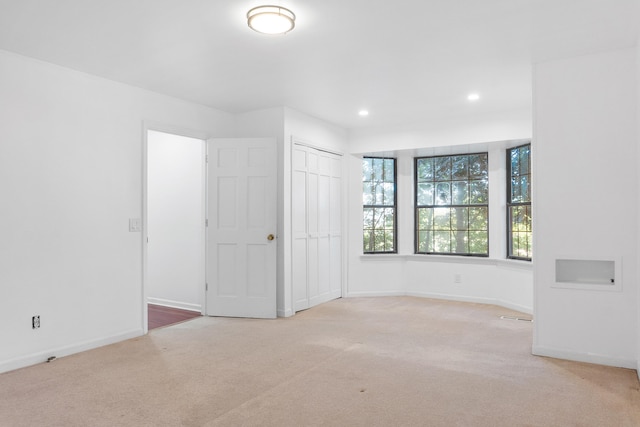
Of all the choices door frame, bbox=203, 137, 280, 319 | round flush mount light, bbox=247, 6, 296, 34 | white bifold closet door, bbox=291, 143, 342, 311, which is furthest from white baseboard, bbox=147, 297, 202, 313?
round flush mount light, bbox=247, 6, 296, 34

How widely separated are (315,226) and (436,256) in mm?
1929

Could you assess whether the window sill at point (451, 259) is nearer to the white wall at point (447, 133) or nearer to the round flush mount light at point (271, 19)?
the white wall at point (447, 133)

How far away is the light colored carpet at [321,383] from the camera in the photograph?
2.62 meters

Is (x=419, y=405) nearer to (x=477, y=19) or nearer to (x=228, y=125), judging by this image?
(x=477, y=19)

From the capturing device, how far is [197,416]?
8.59 feet

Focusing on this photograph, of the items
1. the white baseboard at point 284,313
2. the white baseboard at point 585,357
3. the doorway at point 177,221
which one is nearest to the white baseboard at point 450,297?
the white baseboard at point 284,313

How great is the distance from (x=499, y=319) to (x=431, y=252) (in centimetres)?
174

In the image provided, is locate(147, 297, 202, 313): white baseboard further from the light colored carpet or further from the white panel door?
the light colored carpet

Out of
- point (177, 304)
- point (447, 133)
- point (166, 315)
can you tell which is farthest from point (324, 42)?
point (177, 304)

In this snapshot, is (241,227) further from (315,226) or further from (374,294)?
(374,294)

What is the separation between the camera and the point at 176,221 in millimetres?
5879

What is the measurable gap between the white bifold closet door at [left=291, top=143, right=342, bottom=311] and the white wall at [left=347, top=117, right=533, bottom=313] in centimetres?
32

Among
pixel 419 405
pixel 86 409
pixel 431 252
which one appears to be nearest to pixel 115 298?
pixel 86 409

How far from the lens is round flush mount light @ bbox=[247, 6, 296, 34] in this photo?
2.80 metres
